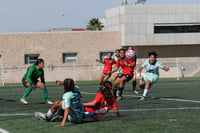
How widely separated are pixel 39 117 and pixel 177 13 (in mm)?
44891

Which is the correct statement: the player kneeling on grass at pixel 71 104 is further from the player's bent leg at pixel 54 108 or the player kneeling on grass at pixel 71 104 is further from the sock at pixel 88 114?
the sock at pixel 88 114

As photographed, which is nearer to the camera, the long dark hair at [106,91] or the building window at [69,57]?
the long dark hair at [106,91]

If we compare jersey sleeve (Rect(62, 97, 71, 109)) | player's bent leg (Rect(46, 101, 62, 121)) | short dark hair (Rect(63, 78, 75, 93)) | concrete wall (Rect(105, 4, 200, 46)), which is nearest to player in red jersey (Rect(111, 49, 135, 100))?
player's bent leg (Rect(46, 101, 62, 121))

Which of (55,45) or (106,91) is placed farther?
(55,45)

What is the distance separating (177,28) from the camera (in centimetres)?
5431

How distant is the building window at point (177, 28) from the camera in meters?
53.8

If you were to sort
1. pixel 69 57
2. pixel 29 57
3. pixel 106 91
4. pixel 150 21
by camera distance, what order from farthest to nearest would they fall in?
pixel 150 21, pixel 69 57, pixel 29 57, pixel 106 91

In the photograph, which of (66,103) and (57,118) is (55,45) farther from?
(66,103)

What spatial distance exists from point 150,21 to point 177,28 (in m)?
3.18

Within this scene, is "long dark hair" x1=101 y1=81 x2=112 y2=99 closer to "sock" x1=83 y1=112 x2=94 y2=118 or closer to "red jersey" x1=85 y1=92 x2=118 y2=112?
"red jersey" x1=85 y1=92 x2=118 y2=112

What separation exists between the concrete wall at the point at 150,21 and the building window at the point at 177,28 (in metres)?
0.35

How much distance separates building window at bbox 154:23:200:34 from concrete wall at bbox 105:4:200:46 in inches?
13.7

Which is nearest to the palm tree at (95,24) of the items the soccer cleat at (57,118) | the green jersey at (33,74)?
the green jersey at (33,74)

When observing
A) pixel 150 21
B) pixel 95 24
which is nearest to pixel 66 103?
pixel 150 21
